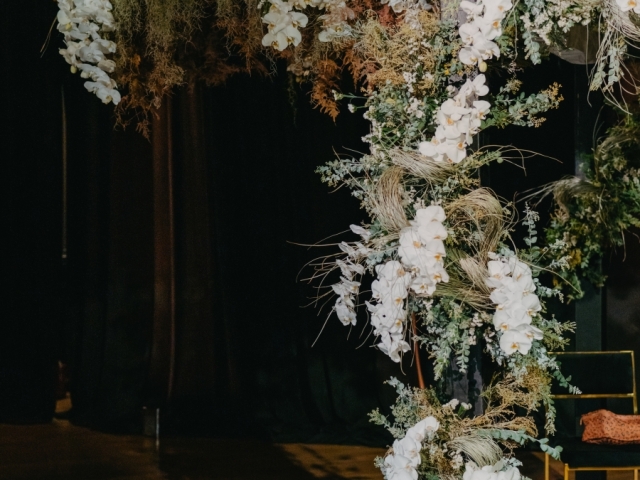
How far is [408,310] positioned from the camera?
2.25 metres

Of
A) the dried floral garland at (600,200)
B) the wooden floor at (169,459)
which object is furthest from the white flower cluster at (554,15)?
the wooden floor at (169,459)

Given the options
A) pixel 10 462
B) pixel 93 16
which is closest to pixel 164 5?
pixel 93 16

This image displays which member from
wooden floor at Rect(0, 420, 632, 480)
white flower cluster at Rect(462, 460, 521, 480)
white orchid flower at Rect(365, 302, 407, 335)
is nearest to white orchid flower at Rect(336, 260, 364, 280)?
white orchid flower at Rect(365, 302, 407, 335)

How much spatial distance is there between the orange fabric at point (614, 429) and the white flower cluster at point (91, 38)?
2.20m

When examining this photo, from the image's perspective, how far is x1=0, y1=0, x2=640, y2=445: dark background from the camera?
4.92m

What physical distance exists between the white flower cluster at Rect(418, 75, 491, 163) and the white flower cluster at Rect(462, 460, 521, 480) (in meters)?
0.78

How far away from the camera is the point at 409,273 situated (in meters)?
2.13

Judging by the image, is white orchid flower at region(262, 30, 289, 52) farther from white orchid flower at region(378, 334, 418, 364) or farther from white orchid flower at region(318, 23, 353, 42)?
white orchid flower at region(378, 334, 418, 364)

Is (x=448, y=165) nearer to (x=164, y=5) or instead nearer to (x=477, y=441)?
(x=477, y=441)

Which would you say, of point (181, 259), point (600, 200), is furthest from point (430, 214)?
point (181, 259)

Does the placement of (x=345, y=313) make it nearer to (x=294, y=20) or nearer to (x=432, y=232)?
(x=432, y=232)

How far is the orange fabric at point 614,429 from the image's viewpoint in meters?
3.30

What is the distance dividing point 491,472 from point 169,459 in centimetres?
294

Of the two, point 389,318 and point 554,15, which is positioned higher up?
point 554,15
